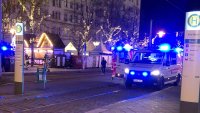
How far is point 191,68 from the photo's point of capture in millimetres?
9617

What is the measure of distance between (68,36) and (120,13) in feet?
40.4

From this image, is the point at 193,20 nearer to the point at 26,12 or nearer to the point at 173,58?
the point at 173,58

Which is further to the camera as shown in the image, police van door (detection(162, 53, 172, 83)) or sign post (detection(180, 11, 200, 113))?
police van door (detection(162, 53, 172, 83))

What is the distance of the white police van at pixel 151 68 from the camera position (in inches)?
817

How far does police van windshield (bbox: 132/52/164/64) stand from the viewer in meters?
21.6

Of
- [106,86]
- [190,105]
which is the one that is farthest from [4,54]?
[190,105]

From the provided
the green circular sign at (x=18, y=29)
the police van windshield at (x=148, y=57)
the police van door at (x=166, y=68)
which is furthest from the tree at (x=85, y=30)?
the green circular sign at (x=18, y=29)

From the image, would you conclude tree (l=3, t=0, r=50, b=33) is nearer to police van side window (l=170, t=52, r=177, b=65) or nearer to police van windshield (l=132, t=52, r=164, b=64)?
police van windshield (l=132, t=52, r=164, b=64)

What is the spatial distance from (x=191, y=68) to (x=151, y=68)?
36.5 ft

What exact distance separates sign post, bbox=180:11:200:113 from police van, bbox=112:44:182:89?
10.9 metres

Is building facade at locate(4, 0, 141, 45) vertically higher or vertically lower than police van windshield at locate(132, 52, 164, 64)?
higher

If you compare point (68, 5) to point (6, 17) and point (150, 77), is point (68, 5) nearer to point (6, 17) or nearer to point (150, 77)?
point (6, 17)

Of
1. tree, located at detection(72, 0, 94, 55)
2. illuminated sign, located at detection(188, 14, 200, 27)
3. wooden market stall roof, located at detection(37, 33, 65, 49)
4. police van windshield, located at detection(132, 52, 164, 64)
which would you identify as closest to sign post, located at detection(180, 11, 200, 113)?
illuminated sign, located at detection(188, 14, 200, 27)

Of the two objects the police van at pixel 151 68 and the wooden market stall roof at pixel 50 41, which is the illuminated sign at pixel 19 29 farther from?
the wooden market stall roof at pixel 50 41
